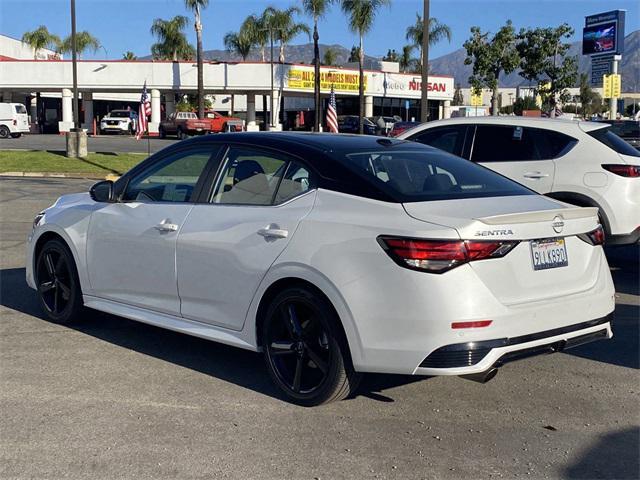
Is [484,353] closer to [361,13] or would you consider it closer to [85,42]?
[361,13]

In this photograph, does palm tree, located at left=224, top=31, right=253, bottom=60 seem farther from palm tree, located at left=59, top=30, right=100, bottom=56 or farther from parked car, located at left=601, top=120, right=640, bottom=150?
parked car, located at left=601, top=120, right=640, bottom=150

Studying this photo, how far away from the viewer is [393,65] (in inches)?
2800

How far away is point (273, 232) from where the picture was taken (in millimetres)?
4637

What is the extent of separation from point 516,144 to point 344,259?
513 cm

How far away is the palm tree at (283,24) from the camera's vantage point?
59.7 m

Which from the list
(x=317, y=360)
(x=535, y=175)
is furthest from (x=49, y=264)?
(x=535, y=175)

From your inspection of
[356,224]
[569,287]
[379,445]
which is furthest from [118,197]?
[569,287]

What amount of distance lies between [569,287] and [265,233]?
1.83m

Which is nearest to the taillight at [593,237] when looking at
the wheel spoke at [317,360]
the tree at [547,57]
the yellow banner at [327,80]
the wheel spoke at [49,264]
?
the wheel spoke at [317,360]

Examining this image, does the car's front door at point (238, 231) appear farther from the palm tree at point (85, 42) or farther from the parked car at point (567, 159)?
the palm tree at point (85, 42)

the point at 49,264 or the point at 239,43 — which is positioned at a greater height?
the point at 239,43

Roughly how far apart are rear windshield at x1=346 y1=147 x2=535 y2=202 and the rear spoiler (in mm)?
415

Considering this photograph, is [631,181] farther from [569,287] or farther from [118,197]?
[118,197]

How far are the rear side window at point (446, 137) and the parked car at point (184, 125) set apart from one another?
3865 cm
